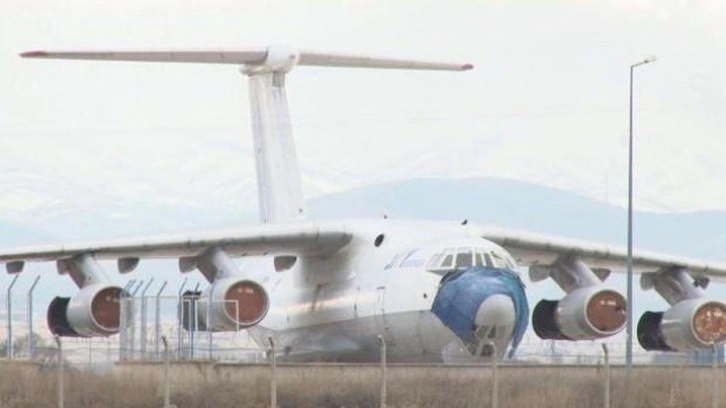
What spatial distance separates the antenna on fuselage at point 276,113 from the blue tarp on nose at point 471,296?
29.2 ft

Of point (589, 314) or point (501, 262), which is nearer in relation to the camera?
point (501, 262)

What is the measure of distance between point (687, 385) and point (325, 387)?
18.8ft

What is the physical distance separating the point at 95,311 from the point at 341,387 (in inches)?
326

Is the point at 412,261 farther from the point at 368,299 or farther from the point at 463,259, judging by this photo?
the point at 368,299

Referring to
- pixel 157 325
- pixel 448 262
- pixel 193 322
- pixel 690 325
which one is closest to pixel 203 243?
pixel 193 322

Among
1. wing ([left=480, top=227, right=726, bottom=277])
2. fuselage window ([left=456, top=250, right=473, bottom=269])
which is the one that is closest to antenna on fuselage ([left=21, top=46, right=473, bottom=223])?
→ wing ([left=480, top=227, right=726, bottom=277])

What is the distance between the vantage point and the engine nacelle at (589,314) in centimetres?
4219

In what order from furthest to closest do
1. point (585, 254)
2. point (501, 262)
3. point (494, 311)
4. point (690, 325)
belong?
1. point (585, 254)
2. point (690, 325)
3. point (501, 262)
4. point (494, 311)

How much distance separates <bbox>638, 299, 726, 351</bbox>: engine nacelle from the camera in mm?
42969

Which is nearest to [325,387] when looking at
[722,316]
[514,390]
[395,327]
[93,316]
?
[514,390]

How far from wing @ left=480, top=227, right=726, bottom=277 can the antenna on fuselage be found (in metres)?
4.98

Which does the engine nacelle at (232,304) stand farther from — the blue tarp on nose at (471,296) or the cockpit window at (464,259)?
the blue tarp on nose at (471,296)

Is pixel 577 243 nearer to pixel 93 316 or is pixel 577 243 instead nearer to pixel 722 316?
pixel 722 316

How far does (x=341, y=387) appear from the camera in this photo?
34.3 m
